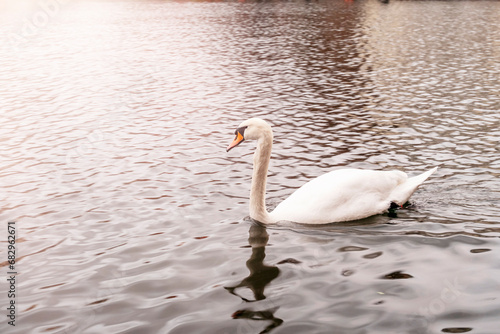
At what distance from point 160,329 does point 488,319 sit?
378cm

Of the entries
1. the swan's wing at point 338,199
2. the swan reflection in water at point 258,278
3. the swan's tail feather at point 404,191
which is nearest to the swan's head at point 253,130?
the swan's wing at point 338,199

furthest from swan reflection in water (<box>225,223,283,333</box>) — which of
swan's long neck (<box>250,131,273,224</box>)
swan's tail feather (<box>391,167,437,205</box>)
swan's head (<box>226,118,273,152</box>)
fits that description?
swan's tail feather (<box>391,167,437,205</box>)

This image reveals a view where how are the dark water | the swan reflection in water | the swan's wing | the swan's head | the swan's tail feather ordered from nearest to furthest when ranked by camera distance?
the swan reflection in water < the dark water < the swan's wing < the swan's head < the swan's tail feather

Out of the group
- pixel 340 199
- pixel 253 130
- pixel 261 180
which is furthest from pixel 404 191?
pixel 253 130

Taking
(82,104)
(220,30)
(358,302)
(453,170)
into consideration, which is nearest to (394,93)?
(453,170)

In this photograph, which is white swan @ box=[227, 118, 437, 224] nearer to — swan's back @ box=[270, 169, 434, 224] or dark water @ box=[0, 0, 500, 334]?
swan's back @ box=[270, 169, 434, 224]

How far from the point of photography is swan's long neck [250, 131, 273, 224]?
8.57m

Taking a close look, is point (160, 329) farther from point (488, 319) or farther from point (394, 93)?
point (394, 93)

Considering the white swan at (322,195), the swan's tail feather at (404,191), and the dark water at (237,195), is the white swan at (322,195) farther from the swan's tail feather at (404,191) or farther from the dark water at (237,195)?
the dark water at (237,195)

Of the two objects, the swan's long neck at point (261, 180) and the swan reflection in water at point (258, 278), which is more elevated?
the swan's long neck at point (261, 180)

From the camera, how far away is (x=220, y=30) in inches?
1662

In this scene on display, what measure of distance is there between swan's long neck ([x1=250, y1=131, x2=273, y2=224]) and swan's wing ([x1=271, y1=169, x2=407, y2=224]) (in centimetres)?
24

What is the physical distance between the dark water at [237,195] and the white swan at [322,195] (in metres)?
0.22

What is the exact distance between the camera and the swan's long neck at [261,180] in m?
8.57
